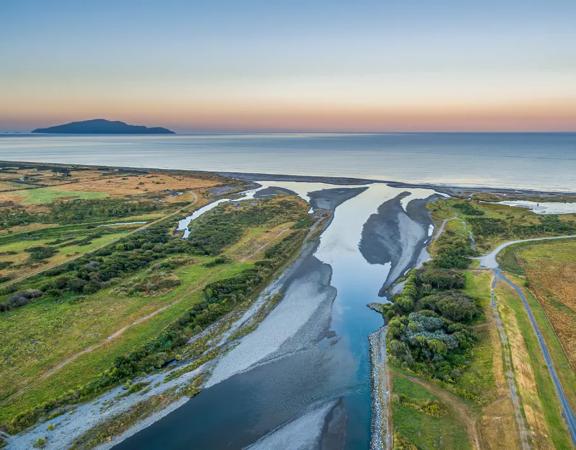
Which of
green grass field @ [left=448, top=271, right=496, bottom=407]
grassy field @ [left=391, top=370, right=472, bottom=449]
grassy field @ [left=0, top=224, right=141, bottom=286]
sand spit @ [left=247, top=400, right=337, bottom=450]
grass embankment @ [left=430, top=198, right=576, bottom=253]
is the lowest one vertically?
sand spit @ [left=247, top=400, right=337, bottom=450]

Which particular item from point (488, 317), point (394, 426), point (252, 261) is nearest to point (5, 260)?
point (252, 261)

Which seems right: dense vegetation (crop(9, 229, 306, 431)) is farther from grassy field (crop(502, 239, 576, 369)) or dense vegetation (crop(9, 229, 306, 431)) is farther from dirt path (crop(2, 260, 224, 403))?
grassy field (crop(502, 239, 576, 369))

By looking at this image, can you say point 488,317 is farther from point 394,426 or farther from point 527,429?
point 394,426

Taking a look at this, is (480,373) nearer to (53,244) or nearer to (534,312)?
(534,312)

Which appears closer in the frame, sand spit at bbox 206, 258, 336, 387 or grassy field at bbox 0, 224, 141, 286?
sand spit at bbox 206, 258, 336, 387

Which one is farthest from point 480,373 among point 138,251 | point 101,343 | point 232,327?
point 138,251

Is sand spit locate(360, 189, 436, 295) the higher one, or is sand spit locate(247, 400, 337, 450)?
sand spit locate(360, 189, 436, 295)

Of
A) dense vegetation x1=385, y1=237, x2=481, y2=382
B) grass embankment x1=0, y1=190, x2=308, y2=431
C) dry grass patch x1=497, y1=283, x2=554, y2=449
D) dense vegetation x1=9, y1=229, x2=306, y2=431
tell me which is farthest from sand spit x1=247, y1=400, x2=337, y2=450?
dry grass patch x1=497, y1=283, x2=554, y2=449
